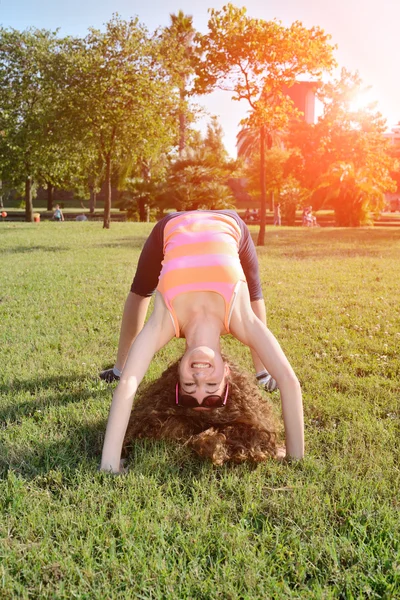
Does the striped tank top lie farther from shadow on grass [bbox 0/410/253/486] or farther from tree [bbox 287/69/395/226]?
tree [bbox 287/69/395/226]

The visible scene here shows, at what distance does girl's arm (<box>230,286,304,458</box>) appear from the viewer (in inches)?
133

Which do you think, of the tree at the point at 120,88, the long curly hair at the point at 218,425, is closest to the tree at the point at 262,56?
the tree at the point at 120,88

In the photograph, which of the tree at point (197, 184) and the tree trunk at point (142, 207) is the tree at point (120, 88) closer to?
the tree at point (197, 184)

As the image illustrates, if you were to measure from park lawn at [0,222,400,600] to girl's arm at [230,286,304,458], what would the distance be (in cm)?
20

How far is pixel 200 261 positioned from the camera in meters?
3.64

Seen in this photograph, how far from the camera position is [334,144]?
26.4 meters

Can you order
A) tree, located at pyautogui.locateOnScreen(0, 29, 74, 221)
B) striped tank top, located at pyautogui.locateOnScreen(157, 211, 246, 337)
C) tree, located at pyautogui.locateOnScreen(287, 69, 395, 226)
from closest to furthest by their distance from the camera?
striped tank top, located at pyautogui.locateOnScreen(157, 211, 246, 337) < tree, located at pyautogui.locateOnScreen(287, 69, 395, 226) < tree, located at pyautogui.locateOnScreen(0, 29, 74, 221)

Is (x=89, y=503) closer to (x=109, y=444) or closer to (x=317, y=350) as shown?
(x=109, y=444)

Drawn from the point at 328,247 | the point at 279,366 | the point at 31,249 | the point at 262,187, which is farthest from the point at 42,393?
the point at 262,187

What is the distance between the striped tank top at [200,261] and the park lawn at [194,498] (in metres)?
1.07

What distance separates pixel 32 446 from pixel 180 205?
26.1 meters

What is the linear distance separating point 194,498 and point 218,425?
2.52 feet

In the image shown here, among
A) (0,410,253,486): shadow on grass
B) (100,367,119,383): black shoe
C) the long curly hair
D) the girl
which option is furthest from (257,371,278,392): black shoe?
(0,410,253,486): shadow on grass

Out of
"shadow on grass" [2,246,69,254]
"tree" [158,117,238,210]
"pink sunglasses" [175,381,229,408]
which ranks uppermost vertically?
"tree" [158,117,238,210]
